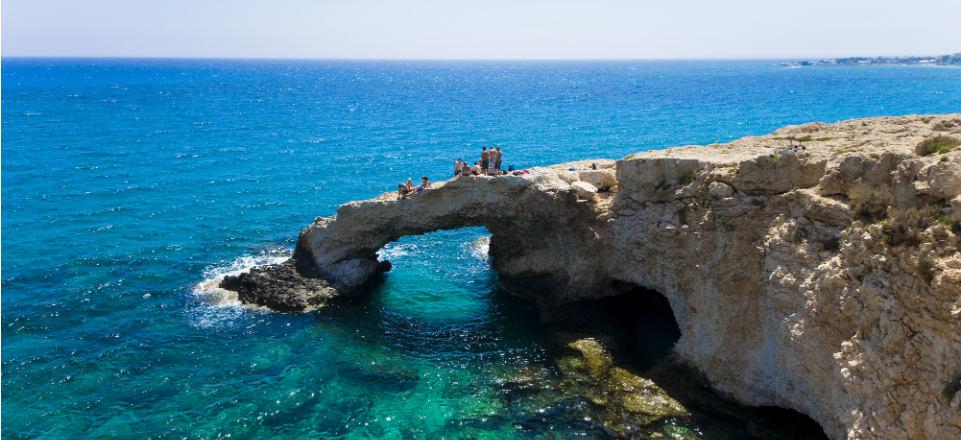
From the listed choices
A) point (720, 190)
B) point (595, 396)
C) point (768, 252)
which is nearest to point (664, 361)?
point (595, 396)

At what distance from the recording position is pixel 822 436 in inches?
778

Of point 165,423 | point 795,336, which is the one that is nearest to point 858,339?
point 795,336

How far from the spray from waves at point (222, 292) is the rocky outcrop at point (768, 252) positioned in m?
1.10

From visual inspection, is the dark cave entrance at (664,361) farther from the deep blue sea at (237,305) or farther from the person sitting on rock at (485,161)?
the person sitting on rock at (485,161)

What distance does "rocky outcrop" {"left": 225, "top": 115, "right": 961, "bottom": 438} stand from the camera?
15.1m

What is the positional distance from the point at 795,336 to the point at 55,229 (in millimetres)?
44412

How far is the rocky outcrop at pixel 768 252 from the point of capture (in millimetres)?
15125

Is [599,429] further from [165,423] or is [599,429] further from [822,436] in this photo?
[165,423]

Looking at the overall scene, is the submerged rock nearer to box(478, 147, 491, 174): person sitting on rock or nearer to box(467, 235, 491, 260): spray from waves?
box(478, 147, 491, 174): person sitting on rock

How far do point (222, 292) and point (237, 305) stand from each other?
1955 millimetres

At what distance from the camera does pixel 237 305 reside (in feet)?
102

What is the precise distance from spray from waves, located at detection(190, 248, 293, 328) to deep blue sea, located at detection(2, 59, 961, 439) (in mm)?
165

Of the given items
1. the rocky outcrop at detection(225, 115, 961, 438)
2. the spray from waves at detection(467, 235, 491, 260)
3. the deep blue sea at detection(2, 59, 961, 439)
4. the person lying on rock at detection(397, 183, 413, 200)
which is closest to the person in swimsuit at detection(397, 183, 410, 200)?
the person lying on rock at detection(397, 183, 413, 200)

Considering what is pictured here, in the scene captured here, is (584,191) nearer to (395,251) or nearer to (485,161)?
Result: (485,161)
